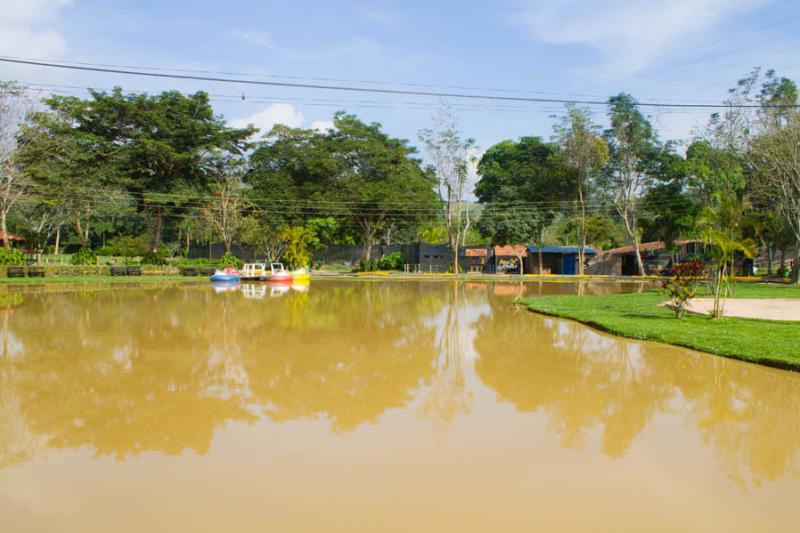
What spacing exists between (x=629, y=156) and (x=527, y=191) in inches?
311

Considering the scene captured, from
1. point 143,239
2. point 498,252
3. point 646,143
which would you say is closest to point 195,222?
point 143,239

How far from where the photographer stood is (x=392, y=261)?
46.5 m

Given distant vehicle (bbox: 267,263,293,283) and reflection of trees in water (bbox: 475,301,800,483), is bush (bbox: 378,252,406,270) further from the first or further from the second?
reflection of trees in water (bbox: 475,301,800,483)

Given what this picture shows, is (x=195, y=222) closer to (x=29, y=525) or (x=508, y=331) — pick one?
(x=508, y=331)

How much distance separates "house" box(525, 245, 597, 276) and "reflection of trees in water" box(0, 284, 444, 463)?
32.9m

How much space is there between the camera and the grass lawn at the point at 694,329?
363 inches

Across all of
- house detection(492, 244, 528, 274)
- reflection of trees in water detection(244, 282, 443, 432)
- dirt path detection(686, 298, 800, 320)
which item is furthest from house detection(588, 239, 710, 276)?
reflection of trees in water detection(244, 282, 443, 432)

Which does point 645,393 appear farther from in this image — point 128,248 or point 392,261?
point 128,248

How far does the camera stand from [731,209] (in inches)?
590

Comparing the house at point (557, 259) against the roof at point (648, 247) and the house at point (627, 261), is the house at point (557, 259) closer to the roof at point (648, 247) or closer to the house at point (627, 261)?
the house at point (627, 261)

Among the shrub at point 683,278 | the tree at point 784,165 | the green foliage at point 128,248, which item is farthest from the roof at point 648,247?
the green foliage at point 128,248

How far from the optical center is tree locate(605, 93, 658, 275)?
4178cm

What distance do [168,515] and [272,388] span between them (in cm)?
348

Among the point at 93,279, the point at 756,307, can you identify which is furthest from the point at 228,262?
the point at 756,307
